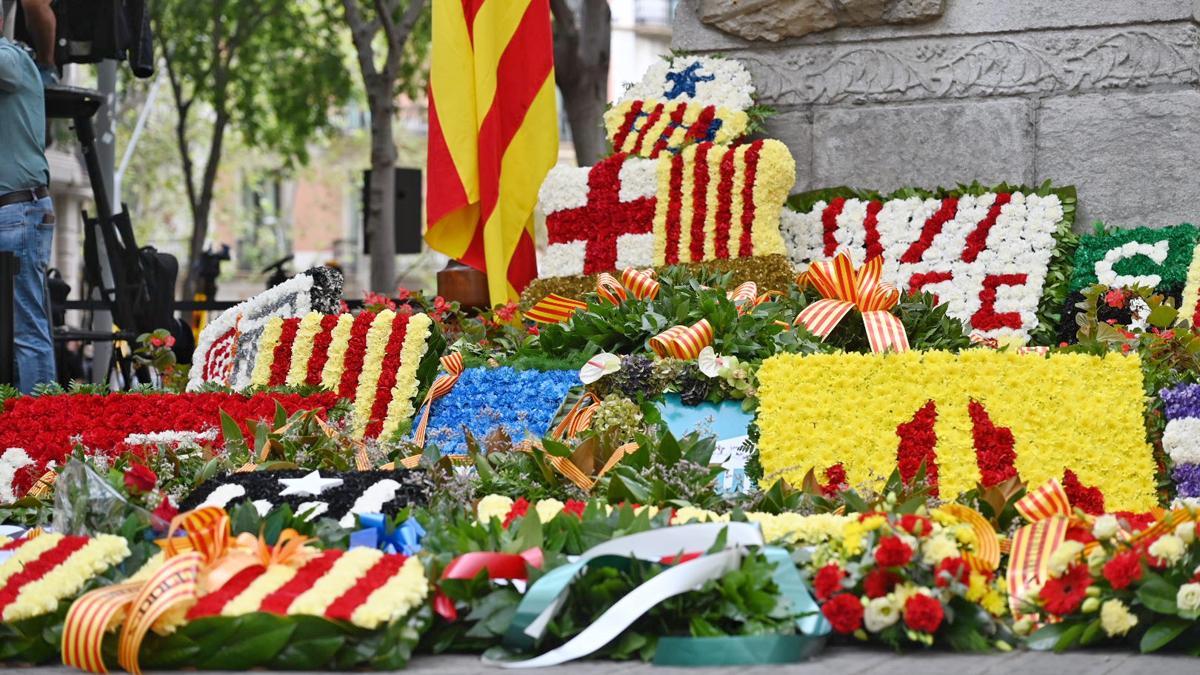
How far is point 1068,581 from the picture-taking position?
421cm

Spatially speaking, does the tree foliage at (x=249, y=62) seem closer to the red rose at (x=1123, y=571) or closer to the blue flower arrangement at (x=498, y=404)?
the blue flower arrangement at (x=498, y=404)

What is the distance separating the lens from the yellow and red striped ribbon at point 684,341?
661 centimetres

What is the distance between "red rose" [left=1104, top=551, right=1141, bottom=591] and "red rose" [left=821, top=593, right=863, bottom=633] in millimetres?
594

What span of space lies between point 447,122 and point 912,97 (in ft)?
8.90

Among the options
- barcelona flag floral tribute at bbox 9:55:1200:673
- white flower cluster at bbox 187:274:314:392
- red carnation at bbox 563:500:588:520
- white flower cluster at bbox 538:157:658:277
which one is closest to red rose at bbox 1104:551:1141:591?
barcelona flag floral tribute at bbox 9:55:1200:673

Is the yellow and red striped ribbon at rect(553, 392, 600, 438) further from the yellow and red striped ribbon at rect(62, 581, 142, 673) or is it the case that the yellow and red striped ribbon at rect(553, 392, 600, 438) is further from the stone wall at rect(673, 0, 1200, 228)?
the stone wall at rect(673, 0, 1200, 228)

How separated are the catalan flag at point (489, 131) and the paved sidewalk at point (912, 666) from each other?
5.91 m

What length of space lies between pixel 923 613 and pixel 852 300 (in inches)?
116

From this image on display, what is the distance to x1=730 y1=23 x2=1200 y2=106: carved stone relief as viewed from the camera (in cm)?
862

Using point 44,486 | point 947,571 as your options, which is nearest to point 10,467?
point 44,486

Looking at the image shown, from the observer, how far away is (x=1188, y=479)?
553cm

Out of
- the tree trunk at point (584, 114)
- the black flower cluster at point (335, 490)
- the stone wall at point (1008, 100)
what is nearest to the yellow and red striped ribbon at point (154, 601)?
the black flower cluster at point (335, 490)

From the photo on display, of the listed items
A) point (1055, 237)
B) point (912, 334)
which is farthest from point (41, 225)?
point (1055, 237)

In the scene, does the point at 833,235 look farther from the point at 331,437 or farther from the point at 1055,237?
the point at 331,437
